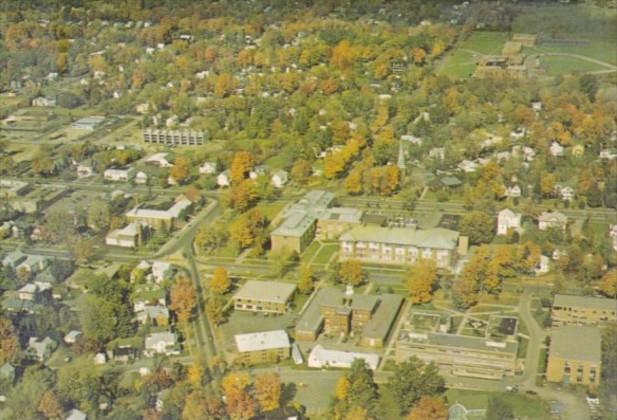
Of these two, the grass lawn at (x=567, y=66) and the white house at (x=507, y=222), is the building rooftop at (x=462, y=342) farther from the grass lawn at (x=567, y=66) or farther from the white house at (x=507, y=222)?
the grass lawn at (x=567, y=66)

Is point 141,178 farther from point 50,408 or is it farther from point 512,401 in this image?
point 512,401

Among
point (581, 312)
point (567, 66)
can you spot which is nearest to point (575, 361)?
point (581, 312)

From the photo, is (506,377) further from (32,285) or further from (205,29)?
(205,29)

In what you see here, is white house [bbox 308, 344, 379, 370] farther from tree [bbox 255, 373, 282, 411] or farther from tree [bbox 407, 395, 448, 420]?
tree [bbox 407, 395, 448, 420]

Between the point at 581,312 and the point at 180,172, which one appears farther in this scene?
the point at 180,172

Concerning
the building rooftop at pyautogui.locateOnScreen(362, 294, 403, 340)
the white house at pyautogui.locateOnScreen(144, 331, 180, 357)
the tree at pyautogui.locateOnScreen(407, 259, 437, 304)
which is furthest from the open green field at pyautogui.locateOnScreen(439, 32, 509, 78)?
the white house at pyautogui.locateOnScreen(144, 331, 180, 357)

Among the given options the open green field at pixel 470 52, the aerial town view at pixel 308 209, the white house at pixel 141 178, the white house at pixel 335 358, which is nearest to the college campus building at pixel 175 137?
the aerial town view at pixel 308 209

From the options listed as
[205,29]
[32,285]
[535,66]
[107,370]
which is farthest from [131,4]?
[107,370]
